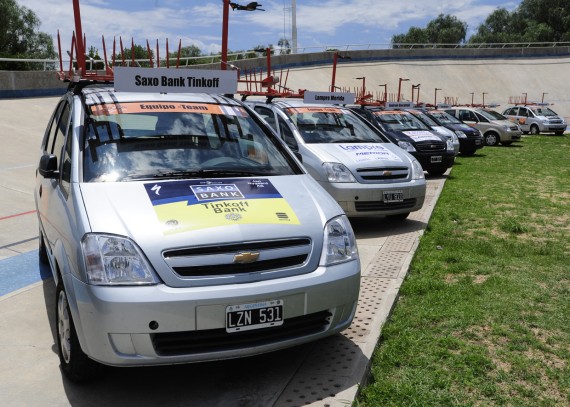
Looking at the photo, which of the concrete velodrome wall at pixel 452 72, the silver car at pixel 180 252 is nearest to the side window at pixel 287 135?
the silver car at pixel 180 252

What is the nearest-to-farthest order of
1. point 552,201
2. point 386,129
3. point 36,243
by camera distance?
point 36,243, point 552,201, point 386,129

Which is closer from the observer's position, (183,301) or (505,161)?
(183,301)

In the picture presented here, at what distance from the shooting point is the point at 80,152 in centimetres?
379

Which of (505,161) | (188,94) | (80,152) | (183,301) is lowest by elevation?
(505,161)

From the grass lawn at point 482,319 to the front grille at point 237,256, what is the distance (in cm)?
87

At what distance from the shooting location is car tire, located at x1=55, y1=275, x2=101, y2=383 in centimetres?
323

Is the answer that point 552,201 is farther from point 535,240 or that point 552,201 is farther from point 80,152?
point 80,152

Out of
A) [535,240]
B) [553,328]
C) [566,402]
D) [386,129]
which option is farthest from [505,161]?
[566,402]

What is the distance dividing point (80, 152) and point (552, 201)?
8.17 metres

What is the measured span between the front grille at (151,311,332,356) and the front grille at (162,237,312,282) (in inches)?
12.4

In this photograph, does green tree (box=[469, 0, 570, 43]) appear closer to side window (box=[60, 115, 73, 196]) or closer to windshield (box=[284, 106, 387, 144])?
windshield (box=[284, 106, 387, 144])

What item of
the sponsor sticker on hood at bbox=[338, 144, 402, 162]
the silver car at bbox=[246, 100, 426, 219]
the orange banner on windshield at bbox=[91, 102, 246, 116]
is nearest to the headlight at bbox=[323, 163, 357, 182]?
the silver car at bbox=[246, 100, 426, 219]

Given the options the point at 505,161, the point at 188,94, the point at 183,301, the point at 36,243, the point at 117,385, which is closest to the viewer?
the point at 183,301

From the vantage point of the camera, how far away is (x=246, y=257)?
3.11 meters
